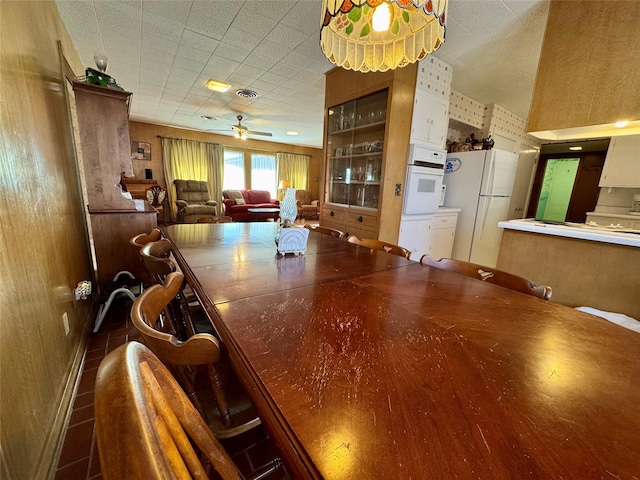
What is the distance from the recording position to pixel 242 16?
A: 2.19 m

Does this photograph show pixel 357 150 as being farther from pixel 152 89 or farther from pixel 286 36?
pixel 152 89

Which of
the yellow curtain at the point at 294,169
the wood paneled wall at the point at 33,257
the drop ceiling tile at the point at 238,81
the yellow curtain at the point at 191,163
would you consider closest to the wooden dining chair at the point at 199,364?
the wood paneled wall at the point at 33,257

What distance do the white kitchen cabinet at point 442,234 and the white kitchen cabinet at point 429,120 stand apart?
3.12 ft

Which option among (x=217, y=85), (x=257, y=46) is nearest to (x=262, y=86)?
(x=217, y=85)

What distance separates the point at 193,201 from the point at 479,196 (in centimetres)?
647

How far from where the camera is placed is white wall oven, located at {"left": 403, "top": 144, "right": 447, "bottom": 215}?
9.26 ft

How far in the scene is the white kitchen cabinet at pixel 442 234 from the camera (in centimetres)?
342

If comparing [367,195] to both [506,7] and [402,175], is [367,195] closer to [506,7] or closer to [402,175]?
[402,175]

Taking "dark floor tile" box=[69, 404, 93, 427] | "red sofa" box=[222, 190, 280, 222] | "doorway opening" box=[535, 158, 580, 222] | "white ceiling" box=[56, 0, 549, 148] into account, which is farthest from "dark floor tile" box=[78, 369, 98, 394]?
"doorway opening" box=[535, 158, 580, 222]

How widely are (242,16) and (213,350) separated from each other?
2691mm

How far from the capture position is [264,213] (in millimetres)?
7066

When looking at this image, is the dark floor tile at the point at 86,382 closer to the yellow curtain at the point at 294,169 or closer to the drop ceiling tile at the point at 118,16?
the drop ceiling tile at the point at 118,16

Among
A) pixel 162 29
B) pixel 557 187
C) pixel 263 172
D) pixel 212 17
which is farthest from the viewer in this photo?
pixel 263 172

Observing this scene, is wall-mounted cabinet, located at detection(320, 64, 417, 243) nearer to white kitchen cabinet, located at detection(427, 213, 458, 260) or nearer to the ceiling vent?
white kitchen cabinet, located at detection(427, 213, 458, 260)
